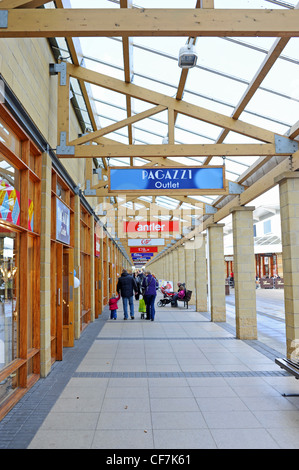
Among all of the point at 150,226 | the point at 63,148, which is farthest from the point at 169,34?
the point at 150,226

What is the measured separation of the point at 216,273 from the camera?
1188 cm

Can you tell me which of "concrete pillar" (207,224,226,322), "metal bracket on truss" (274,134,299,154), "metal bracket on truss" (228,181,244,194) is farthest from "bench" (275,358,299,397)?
"concrete pillar" (207,224,226,322)

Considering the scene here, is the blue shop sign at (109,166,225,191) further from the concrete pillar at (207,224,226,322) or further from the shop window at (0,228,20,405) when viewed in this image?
the concrete pillar at (207,224,226,322)

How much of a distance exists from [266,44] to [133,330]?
743 centimetres

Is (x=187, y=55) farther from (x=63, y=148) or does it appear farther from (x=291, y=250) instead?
(x=291, y=250)

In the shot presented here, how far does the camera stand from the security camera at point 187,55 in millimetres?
4758

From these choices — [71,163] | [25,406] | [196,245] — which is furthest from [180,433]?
[196,245]

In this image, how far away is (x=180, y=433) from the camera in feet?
12.0

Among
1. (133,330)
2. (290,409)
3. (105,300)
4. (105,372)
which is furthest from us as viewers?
(105,300)

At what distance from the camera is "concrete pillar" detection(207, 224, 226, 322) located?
11758 millimetres

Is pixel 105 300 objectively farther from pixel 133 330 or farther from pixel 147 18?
pixel 147 18

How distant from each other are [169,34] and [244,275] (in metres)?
6.44

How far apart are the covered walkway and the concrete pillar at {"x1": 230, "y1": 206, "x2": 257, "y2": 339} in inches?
25.3

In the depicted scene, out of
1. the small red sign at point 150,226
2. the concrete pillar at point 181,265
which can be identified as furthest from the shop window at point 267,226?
the small red sign at point 150,226
